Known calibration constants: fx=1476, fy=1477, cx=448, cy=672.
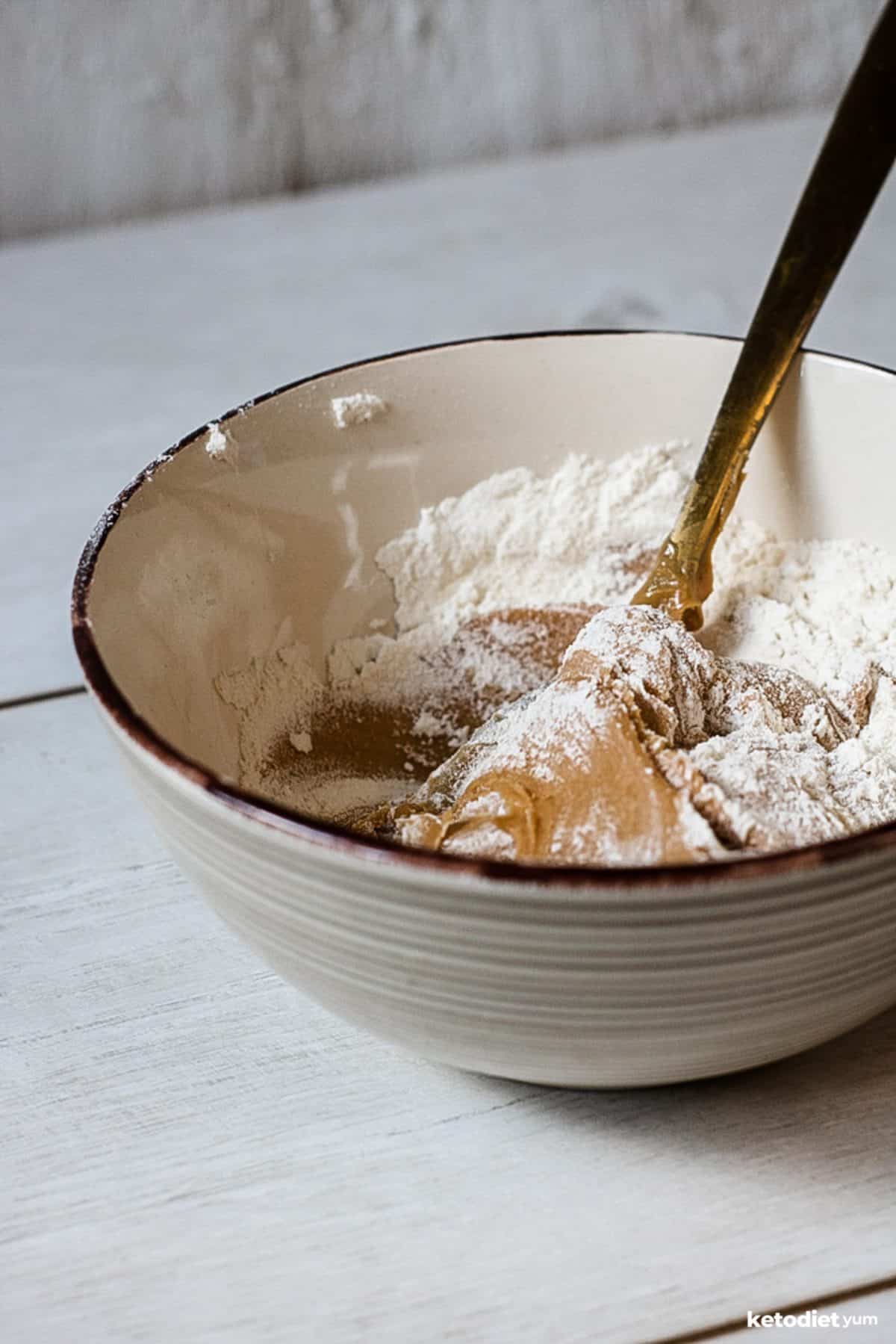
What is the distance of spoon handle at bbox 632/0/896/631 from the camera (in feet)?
2.22

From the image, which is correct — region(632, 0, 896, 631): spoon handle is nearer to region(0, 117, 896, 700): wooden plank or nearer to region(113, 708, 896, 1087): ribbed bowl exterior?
region(113, 708, 896, 1087): ribbed bowl exterior

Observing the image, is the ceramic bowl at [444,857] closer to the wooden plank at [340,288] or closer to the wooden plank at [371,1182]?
the wooden plank at [371,1182]

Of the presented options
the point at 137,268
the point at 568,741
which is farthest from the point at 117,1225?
the point at 137,268

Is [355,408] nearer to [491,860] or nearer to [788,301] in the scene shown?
[788,301]

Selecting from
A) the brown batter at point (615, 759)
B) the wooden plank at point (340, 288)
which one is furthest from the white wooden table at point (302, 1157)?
the wooden plank at point (340, 288)

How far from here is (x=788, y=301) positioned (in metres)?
0.75

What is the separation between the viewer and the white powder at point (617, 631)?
71 cm

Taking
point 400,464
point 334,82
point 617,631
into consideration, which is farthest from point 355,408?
point 334,82

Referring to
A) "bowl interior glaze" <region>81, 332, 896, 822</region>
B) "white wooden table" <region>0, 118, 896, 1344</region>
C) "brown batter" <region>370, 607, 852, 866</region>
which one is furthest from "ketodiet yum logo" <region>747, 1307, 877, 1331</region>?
"bowl interior glaze" <region>81, 332, 896, 822</region>

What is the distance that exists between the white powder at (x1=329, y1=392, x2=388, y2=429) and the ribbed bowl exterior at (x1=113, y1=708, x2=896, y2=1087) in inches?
13.5

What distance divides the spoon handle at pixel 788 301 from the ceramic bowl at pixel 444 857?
5 centimetres

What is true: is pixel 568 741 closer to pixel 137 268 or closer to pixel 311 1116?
pixel 311 1116

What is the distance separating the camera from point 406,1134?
2.07 feet

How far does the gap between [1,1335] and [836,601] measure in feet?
1.78
